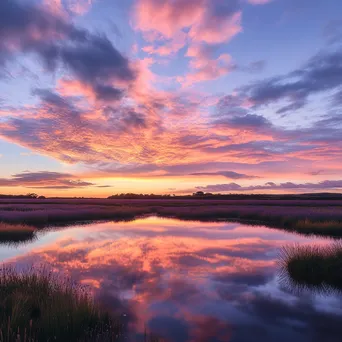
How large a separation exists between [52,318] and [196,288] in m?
5.43

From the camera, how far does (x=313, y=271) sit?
1188 cm

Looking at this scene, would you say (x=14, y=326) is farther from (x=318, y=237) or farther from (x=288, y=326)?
(x=318, y=237)

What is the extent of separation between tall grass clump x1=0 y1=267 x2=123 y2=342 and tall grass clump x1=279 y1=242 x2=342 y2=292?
6.95 m

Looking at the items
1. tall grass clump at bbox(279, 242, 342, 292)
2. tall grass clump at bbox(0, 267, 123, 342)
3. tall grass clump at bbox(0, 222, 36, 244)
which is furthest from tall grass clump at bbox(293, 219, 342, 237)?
tall grass clump at bbox(0, 267, 123, 342)

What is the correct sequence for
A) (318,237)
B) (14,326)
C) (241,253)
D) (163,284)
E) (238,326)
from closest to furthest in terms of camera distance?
1. (14,326)
2. (238,326)
3. (163,284)
4. (241,253)
5. (318,237)

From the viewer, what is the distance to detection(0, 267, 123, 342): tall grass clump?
6488 mm

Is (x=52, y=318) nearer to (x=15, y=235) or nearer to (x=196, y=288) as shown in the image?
(x=196, y=288)

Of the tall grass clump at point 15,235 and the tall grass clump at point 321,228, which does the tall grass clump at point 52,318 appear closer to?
the tall grass clump at point 15,235

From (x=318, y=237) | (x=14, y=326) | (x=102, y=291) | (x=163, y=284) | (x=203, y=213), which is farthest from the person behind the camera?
(x=203, y=213)

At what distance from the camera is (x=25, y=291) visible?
8477mm

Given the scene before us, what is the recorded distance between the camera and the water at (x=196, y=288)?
7715 mm

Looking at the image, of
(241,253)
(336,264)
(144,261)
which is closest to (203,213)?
(241,253)

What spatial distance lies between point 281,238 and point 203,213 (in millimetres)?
21285

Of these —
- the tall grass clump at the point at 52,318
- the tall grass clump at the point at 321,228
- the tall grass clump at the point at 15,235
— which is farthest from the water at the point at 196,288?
the tall grass clump at the point at 321,228
